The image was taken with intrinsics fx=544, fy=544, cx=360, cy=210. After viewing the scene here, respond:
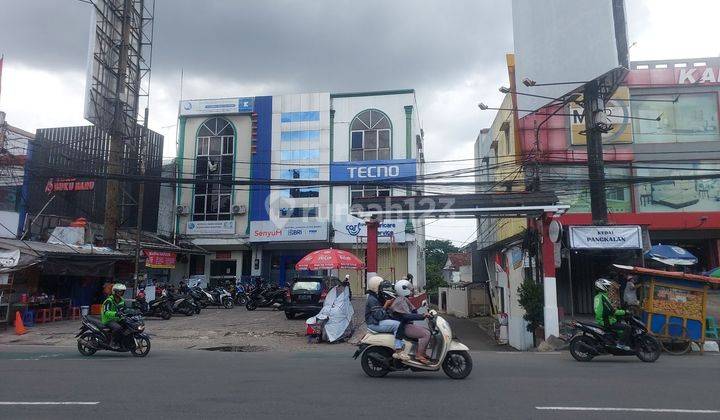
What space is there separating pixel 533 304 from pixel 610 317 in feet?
11.0

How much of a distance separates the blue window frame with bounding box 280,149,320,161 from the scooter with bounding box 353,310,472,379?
24.3 m

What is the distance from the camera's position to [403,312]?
8.48 metres

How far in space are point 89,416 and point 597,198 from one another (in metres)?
14.2

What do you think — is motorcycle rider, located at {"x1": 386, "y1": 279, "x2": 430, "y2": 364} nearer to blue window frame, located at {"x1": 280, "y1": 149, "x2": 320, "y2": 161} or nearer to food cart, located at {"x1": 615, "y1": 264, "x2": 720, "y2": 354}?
food cart, located at {"x1": 615, "y1": 264, "x2": 720, "y2": 354}

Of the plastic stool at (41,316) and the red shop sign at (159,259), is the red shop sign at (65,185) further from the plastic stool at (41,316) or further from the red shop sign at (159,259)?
the plastic stool at (41,316)

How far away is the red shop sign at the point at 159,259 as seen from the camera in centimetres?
2458

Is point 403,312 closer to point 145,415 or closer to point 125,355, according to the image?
point 145,415

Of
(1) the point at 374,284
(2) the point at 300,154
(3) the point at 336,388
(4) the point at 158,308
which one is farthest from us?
(2) the point at 300,154

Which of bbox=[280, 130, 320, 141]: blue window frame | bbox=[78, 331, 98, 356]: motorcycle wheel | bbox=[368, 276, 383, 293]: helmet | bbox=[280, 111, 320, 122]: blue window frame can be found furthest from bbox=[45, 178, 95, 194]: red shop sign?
bbox=[368, 276, 383, 293]: helmet

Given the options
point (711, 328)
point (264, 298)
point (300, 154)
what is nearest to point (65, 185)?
point (264, 298)

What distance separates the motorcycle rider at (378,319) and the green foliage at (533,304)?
20.2ft

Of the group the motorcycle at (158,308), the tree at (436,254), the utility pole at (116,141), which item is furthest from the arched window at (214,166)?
the tree at (436,254)

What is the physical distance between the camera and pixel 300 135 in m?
32.7

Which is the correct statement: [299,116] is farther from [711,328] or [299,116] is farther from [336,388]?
[336,388]
